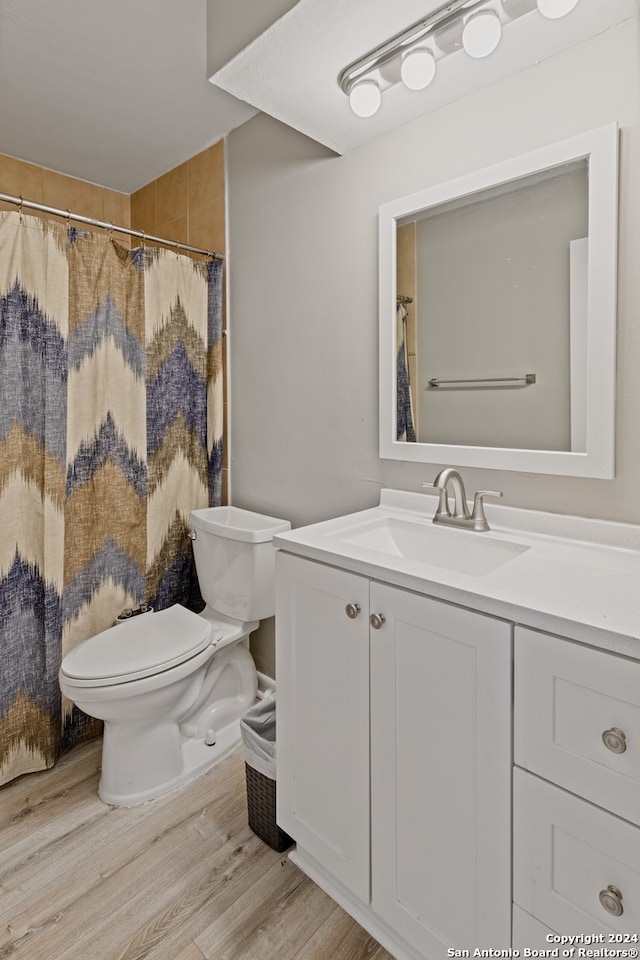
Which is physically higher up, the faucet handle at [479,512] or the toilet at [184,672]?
the faucet handle at [479,512]

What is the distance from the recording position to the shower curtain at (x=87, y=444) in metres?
1.76

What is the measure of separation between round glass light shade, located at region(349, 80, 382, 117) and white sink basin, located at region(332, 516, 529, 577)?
1.14 metres

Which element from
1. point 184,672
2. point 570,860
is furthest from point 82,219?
point 570,860

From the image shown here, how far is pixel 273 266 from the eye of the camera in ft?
6.71

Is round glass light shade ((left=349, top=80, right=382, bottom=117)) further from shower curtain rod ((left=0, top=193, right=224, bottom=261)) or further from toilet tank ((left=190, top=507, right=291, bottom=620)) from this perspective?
toilet tank ((left=190, top=507, right=291, bottom=620))

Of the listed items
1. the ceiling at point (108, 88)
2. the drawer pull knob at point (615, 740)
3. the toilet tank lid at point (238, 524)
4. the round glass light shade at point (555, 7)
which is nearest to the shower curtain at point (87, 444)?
the toilet tank lid at point (238, 524)

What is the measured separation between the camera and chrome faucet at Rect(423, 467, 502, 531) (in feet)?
4.50

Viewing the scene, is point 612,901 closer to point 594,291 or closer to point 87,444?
point 594,291

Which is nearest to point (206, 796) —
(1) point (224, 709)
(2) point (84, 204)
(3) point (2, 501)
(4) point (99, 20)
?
(1) point (224, 709)

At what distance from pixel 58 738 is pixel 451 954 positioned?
1505mm

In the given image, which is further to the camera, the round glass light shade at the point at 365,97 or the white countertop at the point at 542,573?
the round glass light shade at the point at 365,97

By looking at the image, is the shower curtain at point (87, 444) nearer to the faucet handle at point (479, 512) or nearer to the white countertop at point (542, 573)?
the white countertop at point (542, 573)

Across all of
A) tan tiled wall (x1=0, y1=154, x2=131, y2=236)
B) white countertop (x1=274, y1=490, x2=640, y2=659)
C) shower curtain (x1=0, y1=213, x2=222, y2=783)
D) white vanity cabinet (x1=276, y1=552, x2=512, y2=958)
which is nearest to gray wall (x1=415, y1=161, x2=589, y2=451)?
white countertop (x1=274, y1=490, x2=640, y2=659)

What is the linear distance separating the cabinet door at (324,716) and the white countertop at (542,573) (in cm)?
7
